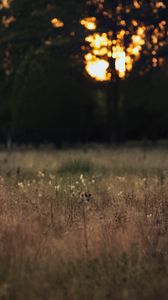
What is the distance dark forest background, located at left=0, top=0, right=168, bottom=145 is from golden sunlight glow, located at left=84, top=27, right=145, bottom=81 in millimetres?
651

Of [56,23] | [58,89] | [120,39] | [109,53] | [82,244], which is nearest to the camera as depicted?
[82,244]

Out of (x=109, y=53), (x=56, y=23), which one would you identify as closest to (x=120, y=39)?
(x=109, y=53)

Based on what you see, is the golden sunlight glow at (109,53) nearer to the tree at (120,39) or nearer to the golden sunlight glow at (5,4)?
the tree at (120,39)

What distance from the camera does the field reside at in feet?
18.2

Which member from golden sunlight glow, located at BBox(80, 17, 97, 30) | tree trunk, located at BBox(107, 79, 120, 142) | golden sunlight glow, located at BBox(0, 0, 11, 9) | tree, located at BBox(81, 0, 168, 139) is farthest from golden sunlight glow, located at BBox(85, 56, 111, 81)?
golden sunlight glow, located at BBox(0, 0, 11, 9)

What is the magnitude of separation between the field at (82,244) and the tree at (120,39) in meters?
15.3

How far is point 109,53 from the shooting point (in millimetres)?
34094

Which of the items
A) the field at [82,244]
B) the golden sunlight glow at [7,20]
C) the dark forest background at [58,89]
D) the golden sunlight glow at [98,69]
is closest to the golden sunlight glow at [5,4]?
the dark forest background at [58,89]

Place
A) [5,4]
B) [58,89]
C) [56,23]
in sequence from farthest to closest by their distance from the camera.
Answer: [5,4]
[56,23]
[58,89]

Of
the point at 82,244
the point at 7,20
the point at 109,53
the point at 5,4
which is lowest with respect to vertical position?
the point at 82,244

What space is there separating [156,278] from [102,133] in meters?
31.9

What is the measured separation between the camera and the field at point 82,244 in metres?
5.56

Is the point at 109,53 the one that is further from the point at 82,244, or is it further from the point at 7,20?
the point at 82,244

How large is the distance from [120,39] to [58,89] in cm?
544
